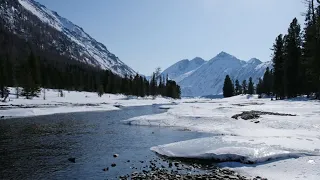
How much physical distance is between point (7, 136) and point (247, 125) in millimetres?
25396

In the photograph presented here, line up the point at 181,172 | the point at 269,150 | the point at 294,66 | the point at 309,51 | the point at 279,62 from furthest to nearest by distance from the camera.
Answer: the point at 279,62, the point at 294,66, the point at 309,51, the point at 269,150, the point at 181,172

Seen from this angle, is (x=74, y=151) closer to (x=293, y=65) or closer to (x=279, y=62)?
(x=293, y=65)

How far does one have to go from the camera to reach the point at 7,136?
28.9 meters

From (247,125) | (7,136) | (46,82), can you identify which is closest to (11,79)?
(46,82)

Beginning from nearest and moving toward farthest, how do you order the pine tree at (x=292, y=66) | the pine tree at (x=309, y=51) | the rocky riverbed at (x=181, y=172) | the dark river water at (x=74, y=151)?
1. the rocky riverbed at (x=181, y=172)
2. the dark river water at (x=74, y=151)
3. the pine tree at (x=309, y=51)
4. the pine tree at (x=292, y=66)

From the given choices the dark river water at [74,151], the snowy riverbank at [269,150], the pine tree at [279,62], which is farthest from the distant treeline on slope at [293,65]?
the dark river water at [74,151]

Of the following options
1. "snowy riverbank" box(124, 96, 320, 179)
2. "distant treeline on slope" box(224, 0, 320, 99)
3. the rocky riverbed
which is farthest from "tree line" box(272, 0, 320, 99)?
the rocky riverbed

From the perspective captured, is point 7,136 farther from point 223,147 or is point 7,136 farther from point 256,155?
point 256,155

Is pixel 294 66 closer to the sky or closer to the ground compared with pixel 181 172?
closer to the sky

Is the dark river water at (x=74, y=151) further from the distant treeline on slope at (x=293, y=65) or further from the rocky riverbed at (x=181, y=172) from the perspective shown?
the distant treeline on slope at (x=293, y=65)

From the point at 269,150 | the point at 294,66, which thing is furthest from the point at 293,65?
the point at 269,150

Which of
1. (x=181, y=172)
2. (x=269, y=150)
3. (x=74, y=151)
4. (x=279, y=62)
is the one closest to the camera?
(x=181, y=172)

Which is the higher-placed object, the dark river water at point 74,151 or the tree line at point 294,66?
the tree line at point 294,66

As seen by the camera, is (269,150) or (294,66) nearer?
(269,150)
